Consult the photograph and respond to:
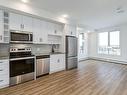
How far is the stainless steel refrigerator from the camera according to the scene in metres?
5.33

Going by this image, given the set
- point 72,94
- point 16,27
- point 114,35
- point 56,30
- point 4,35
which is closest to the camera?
point 72,94

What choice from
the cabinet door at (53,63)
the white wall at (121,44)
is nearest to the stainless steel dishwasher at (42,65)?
the cabinet door at (53,63)

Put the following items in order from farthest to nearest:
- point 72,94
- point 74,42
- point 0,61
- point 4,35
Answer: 1. point 74,42
2. point 4,35
3. point 0,61
4. point 72,94

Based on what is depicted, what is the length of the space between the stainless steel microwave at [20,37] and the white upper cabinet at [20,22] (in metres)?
0.15

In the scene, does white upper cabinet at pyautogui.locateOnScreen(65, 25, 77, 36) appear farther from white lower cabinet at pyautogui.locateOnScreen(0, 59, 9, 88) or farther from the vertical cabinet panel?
white lower cabinet at pyautogui.locateOnScreen(0, 59, 9, 88)

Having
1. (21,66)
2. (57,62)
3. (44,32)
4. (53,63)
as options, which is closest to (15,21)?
(44,32)

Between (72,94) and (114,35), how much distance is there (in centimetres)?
625

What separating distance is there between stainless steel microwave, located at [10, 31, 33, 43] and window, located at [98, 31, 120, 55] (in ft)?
19.7

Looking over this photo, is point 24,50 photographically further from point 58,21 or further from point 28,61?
point 58,21

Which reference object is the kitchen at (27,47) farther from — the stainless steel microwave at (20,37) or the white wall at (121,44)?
the white wall at (121,44)

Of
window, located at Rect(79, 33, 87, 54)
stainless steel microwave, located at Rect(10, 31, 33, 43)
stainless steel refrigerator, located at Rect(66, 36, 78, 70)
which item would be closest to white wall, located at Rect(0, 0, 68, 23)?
stainless steel microwave, located at Rect(10, 31, 33, 43)

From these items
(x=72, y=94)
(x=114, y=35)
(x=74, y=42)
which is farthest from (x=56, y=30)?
(x=114, y=35)

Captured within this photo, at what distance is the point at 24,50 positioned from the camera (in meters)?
4.07

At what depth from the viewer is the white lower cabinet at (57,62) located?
462 centimetres
